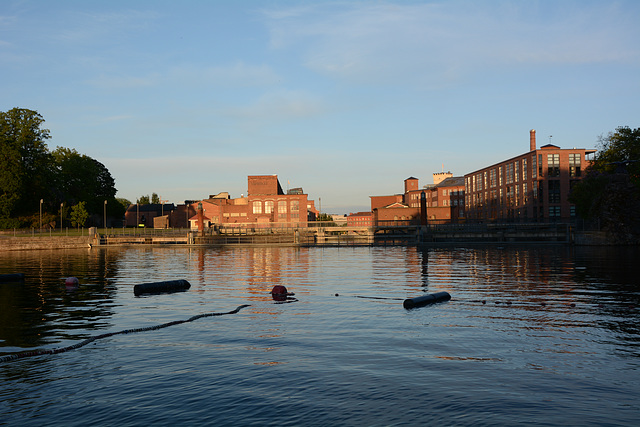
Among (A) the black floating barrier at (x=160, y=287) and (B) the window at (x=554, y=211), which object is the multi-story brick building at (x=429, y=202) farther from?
(A) the black floating barrier at (x=160, y=287)

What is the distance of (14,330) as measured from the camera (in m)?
17.4

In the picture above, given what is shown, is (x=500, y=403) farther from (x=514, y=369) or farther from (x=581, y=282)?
(x=581, y=282)

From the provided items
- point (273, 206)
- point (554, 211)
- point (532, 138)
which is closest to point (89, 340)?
point (554, 211)

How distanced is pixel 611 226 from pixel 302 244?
47.6 metres

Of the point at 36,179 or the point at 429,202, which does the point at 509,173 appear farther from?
the point at 36,179

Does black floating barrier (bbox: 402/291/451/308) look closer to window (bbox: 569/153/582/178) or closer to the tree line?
window (bbox: 569/153/582/178)

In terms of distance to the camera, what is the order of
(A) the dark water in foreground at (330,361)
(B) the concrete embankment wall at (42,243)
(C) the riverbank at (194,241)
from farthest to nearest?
(B) the concrete embankment wall at (42,243) < (C) the riverbank at (194,241) < (A) the dark water in foreground at (330,361)

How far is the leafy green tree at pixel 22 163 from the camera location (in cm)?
9669

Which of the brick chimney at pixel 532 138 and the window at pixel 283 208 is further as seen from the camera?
the window at pixel 283 208

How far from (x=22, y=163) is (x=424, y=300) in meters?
104

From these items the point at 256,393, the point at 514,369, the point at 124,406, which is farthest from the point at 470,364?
the point at 124,406

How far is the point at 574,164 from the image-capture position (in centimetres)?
9975

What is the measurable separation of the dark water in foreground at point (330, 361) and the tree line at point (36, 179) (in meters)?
83.7

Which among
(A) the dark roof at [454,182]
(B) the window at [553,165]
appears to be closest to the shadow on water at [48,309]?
(B) the window at [553,165]
